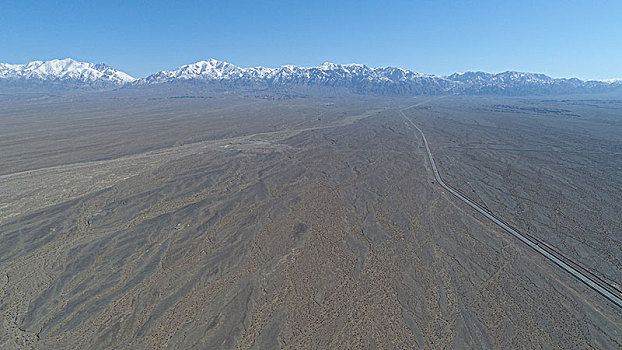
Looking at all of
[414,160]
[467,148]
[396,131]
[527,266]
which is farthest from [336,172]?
[396,131]

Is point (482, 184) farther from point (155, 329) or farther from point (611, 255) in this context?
point (155, 329)

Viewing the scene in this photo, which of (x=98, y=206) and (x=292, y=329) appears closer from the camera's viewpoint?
(x=292, y=329)

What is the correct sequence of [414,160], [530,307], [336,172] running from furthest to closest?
[414,160] < [336,172] < [530,307]

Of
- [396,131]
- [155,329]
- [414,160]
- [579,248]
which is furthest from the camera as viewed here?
[396,131]

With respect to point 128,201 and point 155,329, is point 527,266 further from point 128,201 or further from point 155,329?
point 128,201

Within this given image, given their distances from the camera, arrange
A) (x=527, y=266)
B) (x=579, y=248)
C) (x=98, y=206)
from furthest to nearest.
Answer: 1. (x=98, y=206)
2. (x=579, y=248)
3. (x=527, y=266)

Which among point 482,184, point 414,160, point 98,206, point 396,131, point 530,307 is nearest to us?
point 530,307

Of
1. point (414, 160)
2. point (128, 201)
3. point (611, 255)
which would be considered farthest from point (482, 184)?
point (128, 201)

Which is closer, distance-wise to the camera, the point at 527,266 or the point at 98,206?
the point at 527,266
